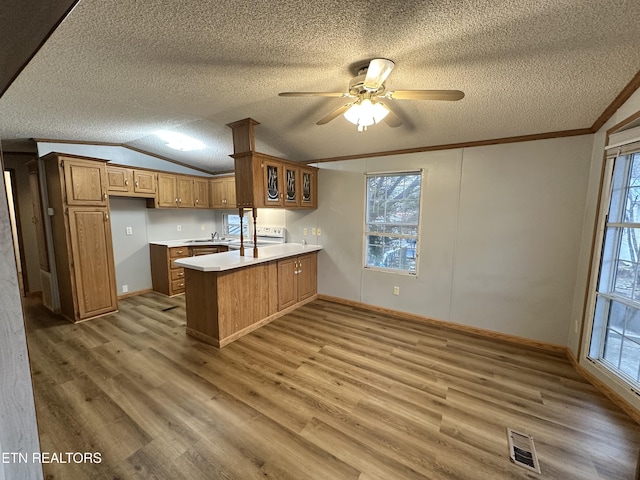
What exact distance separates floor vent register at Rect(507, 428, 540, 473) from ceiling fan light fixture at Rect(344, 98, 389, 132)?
2.39 meters

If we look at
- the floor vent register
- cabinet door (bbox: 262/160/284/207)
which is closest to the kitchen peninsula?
cabinet door (bbox: 262/160/284/207)

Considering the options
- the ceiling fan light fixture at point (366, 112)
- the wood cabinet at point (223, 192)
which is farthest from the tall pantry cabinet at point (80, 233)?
the ceiling fan light fixture at point (366, 112)

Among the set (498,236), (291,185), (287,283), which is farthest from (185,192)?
(498,236)

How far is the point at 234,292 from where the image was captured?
9.78 ft

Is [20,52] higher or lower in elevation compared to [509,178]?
higher

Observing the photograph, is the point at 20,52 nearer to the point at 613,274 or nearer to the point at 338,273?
the point at 338,273

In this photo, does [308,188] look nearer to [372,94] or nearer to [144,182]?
[372,94]

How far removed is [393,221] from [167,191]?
3.90 metres

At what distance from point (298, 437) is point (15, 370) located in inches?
59.2

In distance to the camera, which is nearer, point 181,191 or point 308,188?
point 308,188

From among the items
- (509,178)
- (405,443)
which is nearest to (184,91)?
(405,443)

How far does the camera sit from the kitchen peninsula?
111 inches

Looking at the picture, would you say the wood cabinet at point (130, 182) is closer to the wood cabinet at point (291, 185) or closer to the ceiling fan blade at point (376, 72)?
the wood cabinet at point (291, 185)

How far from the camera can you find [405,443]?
1684 millimetres
